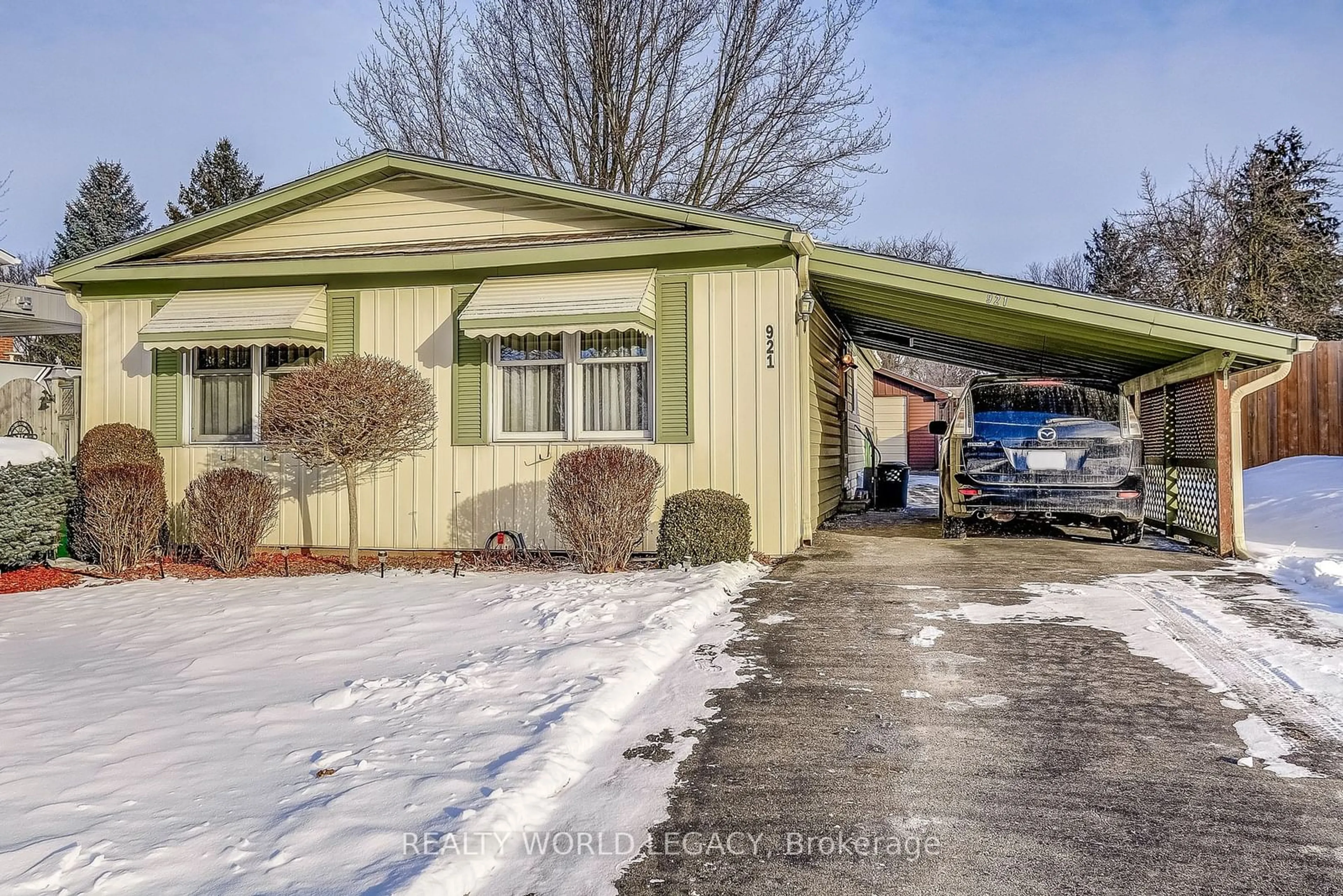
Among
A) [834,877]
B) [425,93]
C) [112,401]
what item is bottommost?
[834,877]

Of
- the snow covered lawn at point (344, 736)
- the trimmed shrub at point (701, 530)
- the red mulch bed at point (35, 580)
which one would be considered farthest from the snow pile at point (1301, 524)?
the red mulch bed at point (35, 580)

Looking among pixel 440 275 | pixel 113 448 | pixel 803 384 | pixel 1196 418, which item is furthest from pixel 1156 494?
pixel 113 448

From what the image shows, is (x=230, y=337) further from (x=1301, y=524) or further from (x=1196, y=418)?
(x=1301, y=524)

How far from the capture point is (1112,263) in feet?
91.7

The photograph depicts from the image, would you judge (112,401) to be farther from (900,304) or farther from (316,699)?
(900,304)

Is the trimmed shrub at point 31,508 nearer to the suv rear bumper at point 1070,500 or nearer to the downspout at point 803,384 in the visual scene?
the downspout at point 803,384

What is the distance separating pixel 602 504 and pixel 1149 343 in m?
5.60

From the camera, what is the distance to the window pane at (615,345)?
840cm

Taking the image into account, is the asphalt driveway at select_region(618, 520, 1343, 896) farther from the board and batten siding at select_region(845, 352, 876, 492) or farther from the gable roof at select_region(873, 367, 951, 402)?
the gable roof at select_region(873, 367, 951, 402)

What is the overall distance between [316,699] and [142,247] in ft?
24.7

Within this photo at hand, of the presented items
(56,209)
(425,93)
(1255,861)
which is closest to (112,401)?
(1255,861)

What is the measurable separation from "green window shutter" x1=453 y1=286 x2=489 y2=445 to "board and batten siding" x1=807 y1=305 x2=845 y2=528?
3.32 metres

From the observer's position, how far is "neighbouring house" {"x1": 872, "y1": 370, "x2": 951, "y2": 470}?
92.6 ft

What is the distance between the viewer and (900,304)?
9.51m
